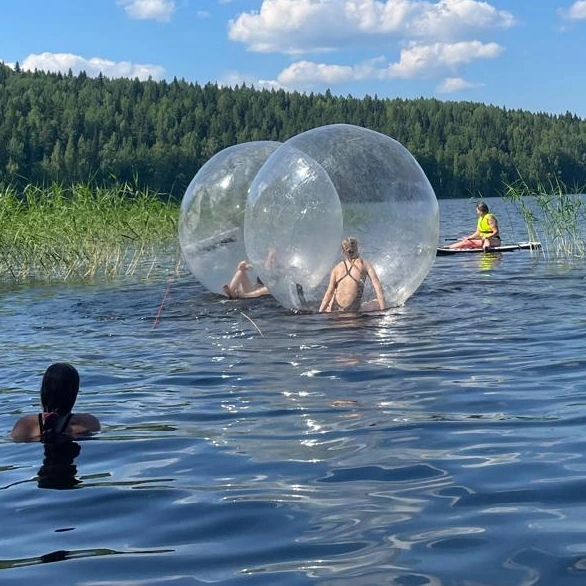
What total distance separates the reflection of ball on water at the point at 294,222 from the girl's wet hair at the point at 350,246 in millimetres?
173

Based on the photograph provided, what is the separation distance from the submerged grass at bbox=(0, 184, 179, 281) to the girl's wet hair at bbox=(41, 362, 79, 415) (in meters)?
11.5

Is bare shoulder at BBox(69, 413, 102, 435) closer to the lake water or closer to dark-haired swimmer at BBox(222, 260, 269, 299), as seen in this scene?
the lake water

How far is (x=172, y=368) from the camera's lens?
346 inches

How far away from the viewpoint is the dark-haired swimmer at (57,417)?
243 inches

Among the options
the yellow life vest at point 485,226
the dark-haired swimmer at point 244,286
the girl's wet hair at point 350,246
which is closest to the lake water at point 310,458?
the girl's wet hair at point 350,246

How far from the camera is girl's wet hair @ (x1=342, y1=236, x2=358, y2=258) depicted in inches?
439

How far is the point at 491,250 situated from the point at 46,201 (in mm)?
8909

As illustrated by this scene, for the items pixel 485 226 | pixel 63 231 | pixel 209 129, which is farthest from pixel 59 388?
pixel 209 129

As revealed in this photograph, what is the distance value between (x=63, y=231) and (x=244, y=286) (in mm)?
5457

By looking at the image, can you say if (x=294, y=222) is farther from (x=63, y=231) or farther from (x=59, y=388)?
A: (x=63, y=231)

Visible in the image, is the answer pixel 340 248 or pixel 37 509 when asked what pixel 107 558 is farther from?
pixel 340 248

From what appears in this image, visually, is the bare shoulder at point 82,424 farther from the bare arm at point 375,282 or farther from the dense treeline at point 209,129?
the dense treeline at point 209,129

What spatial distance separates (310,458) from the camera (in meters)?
5.56

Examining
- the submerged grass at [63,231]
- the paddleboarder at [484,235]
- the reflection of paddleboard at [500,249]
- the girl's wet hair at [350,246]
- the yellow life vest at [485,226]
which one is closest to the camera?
the girl's wet hair at [350,246]
